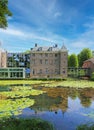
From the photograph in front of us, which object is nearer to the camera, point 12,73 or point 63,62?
point 12,73

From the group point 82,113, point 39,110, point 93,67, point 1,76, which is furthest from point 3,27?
point 93,67

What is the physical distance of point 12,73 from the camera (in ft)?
168

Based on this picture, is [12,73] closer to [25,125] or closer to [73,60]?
[73,60]

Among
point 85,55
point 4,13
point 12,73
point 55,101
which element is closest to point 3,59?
point 12,73

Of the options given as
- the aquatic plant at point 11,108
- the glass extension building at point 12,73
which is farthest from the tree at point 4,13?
the glass extension building at point 12,73

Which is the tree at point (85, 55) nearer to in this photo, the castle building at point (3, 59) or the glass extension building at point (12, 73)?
the castle building at point (3, 59)

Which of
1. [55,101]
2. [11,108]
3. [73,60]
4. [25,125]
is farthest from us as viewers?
[73,60]

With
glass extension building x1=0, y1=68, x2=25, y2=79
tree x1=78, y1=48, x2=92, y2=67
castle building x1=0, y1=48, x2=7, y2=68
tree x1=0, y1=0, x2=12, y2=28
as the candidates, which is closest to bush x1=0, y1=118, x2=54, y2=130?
tree x1=0, y1=0, x2=12, y2=28

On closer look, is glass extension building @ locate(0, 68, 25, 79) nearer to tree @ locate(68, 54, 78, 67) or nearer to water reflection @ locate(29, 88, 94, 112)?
tree @ locate(68, 54, 78, 67)

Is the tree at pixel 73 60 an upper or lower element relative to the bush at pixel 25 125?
upper

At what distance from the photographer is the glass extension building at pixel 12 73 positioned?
50.6m

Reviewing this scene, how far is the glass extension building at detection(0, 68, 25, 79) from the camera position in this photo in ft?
166

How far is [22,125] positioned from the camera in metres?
8.07

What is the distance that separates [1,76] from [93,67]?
23.5 meters
